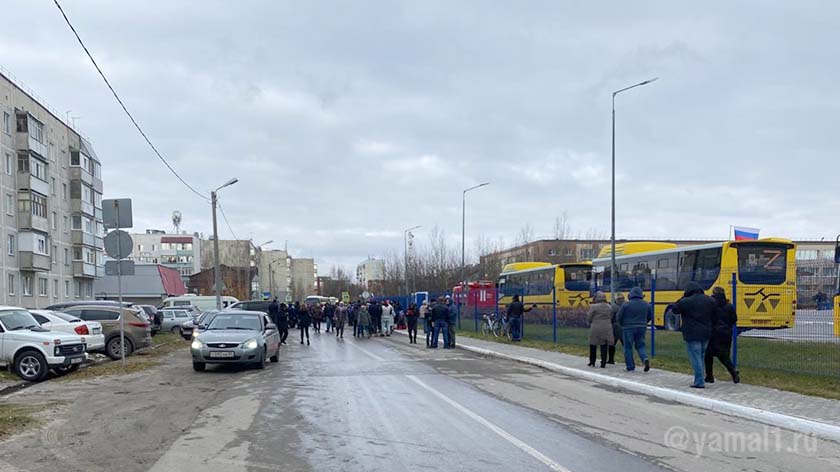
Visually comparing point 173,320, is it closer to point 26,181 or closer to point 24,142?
point 26,181

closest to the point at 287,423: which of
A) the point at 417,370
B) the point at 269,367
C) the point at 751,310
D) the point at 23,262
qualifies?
the point at 417,370

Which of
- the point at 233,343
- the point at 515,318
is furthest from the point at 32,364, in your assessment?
the point at 515,318

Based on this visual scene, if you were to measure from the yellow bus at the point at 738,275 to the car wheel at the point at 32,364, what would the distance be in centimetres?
1680

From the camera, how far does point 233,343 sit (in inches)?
653

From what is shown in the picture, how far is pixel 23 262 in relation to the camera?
155 feet

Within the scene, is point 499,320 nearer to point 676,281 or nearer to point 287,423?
point 676,281

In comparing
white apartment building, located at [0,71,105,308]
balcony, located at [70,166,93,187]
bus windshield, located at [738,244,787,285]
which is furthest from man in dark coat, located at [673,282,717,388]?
balcony, located at [70,166,93,187]

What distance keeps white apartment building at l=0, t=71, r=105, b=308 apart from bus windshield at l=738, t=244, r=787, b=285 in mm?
41249

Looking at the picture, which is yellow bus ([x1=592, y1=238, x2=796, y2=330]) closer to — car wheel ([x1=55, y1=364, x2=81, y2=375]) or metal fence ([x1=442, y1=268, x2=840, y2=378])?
metal fence ([x1=442, y1=268, x2=840, y2=378])

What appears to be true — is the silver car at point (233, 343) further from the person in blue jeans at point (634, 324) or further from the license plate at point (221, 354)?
the person in blue jeans at point (634, 324)

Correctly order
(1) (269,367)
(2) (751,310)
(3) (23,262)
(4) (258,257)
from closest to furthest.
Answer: (1) (269,367)
(2) (751,310)
(3) (23,262)
(4) (258,257)

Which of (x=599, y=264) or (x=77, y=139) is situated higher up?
(x=77, y=139)

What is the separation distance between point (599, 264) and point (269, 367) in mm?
20826

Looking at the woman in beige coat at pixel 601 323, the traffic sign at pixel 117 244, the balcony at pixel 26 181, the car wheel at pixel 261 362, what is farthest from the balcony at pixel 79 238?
the woman in beige coat at pixel 601 323
